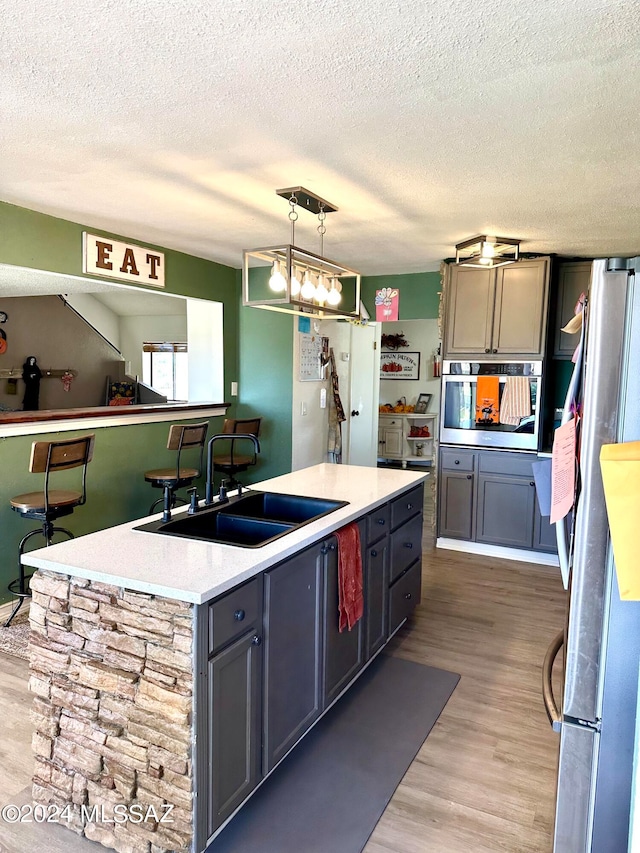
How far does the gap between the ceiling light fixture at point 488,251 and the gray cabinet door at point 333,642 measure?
8.68ft

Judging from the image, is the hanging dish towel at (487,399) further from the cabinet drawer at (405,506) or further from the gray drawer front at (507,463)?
the cabinet drawer at (405,506)

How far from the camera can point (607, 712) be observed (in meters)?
1.21

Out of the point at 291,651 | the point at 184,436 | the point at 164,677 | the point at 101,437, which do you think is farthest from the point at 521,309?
the point at 164,677

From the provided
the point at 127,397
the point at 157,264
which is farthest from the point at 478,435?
the point at 127,397

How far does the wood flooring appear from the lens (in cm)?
195

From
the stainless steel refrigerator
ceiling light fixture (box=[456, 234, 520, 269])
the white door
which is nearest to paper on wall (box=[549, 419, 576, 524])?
the stainless steel refrigerator

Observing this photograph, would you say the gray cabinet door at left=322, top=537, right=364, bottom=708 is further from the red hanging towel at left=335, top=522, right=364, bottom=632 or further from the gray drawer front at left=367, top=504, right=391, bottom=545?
the gray drawer front at left=367, top=504, right=391, bottom=545

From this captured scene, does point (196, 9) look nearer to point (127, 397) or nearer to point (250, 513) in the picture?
point (250, 513)

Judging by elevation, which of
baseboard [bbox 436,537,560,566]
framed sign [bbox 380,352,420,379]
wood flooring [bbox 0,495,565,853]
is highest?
framed sign [bbox 380,352,420,379]

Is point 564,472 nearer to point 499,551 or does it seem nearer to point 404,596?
point 404,596

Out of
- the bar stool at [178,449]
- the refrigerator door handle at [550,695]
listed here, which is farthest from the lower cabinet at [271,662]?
the bar stool at [178,449]

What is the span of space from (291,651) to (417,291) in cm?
426

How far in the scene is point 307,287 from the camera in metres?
3.02

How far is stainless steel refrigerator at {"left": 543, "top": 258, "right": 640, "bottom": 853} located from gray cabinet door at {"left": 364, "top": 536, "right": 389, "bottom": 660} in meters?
1.53
